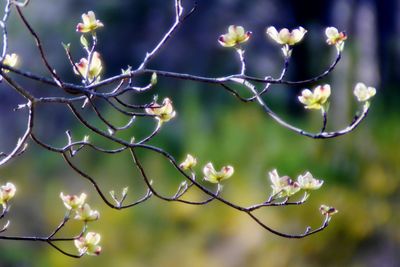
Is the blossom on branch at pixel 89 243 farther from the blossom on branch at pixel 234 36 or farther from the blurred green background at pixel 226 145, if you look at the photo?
the blurred green background at pixel 226 145

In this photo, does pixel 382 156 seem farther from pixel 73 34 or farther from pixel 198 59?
pixel 73 34

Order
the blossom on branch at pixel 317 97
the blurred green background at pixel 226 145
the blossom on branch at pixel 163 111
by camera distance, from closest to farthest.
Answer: the blossom on branch at pixel 317 97, the blossom on branch at pixel 163 111, the blurred green background at pixel 226 145

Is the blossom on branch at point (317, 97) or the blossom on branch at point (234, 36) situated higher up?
the blossom on branch at point (234, 36)

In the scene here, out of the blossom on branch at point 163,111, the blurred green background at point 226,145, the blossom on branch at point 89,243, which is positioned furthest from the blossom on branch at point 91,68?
the blurred green background at point 226,145

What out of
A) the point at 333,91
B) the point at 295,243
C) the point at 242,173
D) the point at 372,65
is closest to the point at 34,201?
the point at 242,173

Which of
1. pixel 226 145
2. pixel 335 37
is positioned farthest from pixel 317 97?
pixel 226 145

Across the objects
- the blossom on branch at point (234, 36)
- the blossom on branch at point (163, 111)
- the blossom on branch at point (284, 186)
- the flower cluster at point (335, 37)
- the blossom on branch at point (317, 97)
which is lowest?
the blossom on branch at point (284, 186)

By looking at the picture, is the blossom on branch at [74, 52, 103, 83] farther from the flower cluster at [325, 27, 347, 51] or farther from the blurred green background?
the blurred green background
